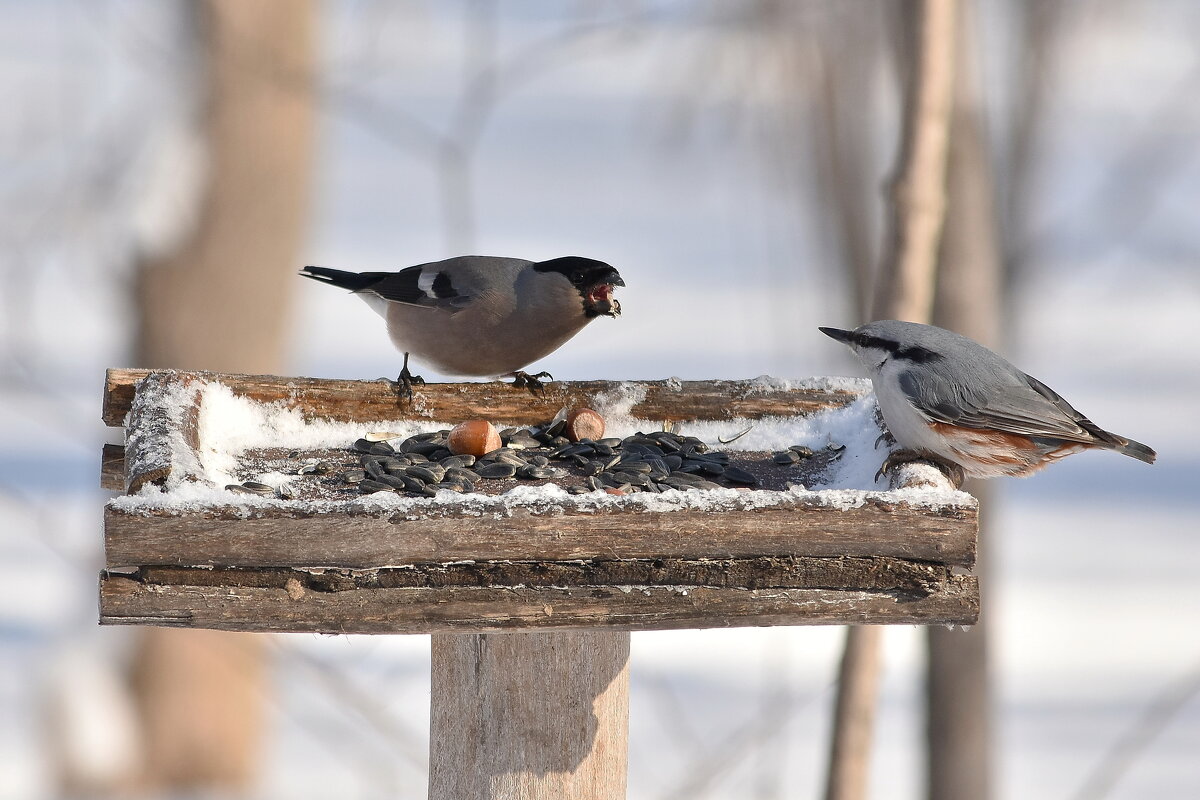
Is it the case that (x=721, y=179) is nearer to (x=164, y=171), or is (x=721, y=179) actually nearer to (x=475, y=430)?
(x=164, y=171)

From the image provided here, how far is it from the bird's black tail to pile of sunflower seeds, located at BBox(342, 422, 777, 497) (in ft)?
3.93

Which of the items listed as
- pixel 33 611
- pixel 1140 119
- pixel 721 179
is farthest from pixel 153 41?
pixel 1140 119

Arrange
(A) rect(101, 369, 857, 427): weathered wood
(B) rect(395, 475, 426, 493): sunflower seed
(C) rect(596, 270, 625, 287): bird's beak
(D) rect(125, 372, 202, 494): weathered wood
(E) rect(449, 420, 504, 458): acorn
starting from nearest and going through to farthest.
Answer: (D) rect(125, 372, 202, 494): weathered wood → (B) rect(395, 475, 426, 493): sunflower seed → (E) rect(449, 420, 504, 458): acorn → (A) rect(101, 369, 857, 427): weathered wood → (C) rect(596, 270, 625, 287): bird's beak

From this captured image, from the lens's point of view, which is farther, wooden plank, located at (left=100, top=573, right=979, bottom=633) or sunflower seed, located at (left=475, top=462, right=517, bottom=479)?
sunflower seed, located at (left=475, top=462, right=517, bottom=479)

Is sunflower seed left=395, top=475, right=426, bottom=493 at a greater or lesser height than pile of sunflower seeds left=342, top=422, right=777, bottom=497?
lesser

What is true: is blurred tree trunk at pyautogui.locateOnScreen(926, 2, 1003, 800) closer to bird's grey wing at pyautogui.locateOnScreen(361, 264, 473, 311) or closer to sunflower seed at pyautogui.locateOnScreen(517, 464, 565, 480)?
bird's grey wing at pyautogui.locateOnScreen(361, 264, 473, 311)

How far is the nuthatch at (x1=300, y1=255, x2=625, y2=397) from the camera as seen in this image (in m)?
3.63

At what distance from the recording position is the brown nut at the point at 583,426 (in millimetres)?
2930

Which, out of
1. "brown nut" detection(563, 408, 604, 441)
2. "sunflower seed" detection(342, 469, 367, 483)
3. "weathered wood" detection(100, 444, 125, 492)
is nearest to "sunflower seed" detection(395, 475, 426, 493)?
"sunflower seed" detection(342, 469, 367, 483)

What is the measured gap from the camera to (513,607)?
2.07m

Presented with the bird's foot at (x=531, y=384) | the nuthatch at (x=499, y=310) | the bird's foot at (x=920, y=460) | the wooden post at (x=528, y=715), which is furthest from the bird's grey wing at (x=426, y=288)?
the bird's foot at (x=920, y=460)

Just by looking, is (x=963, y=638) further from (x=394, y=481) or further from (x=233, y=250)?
(x=233, y=250)

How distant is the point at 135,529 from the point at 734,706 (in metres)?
5.34

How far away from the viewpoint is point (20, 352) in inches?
222
